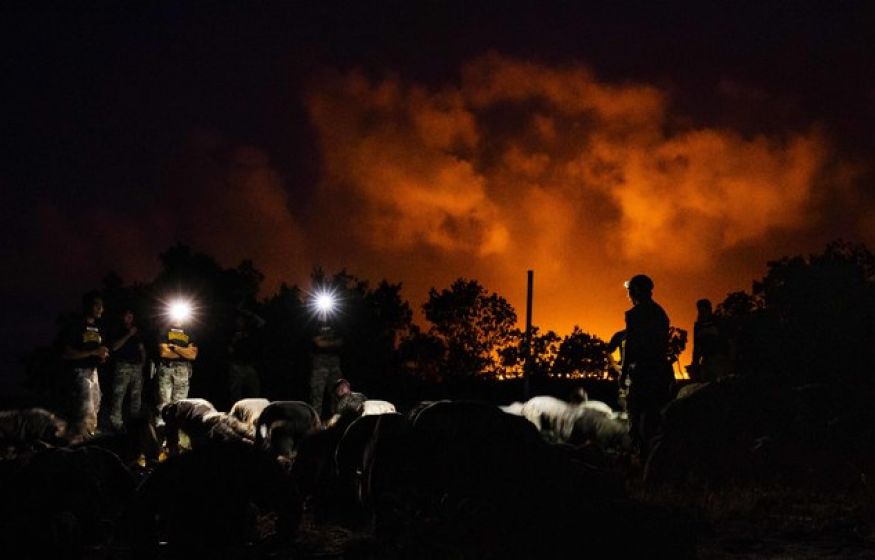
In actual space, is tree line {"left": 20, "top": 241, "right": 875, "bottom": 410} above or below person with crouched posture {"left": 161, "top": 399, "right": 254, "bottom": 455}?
above

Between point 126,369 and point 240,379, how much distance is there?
1.88 meters

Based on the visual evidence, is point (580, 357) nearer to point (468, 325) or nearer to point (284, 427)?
point (468, 325)

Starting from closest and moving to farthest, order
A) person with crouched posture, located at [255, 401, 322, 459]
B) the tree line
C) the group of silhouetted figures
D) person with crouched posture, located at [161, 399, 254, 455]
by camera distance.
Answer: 1. the group of silhouetted figures
2. person with crouched posture, located at [255, 401, 322, 459]
3. person with crouched posture, located at [161, 399, 254, 455]
4. the tree line

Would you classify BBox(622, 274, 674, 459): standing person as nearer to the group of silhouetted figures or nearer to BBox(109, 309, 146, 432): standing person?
the group of silhouetted figures

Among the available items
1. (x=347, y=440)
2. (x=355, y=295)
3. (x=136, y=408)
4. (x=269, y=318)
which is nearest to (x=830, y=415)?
(x=347, y=440)

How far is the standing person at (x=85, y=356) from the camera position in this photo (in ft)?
39.7

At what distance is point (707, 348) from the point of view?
13.2 meters

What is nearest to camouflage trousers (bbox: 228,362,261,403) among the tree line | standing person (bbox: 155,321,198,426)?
standing person (bbox: 155,321,198,426)

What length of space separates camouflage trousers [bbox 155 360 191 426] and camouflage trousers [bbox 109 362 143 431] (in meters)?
0.31

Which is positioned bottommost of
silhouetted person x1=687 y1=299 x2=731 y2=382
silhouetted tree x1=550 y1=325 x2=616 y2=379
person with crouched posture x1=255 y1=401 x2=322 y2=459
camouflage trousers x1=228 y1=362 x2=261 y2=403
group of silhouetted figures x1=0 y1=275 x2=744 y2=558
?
group of silhouetted figures x1=0 y1=275 x2=744 y2=558

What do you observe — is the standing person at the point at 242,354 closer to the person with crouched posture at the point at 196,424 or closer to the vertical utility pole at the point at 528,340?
the person with crouched posture at the point at 196,424

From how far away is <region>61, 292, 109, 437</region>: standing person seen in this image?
476 inches

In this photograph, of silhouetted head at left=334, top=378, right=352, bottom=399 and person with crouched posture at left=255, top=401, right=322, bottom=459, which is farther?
silhouetted head at left=334, top=378, right=352, bottom=399

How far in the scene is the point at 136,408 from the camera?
1348 cm
